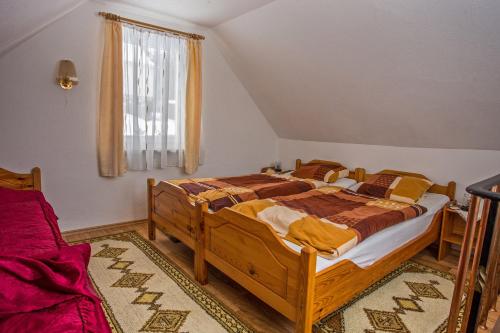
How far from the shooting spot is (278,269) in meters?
1.72

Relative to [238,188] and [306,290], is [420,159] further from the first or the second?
[306,290]

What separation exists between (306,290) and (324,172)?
2.39 metres

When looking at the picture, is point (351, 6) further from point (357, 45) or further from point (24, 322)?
point (24, 322)

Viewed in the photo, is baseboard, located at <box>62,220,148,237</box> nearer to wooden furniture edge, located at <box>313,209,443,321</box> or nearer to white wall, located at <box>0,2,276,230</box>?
white wall, located at <box>0,2,276,230</box>

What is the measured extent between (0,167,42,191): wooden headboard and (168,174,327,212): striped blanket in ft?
4.13

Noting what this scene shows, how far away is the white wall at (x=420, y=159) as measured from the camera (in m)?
2.95

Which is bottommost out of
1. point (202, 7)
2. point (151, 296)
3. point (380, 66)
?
point (151, 296)

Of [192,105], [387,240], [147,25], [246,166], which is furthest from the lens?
[246,166]

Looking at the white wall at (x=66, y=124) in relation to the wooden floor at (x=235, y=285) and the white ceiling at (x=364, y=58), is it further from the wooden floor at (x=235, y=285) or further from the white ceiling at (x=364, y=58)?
the white ceiling at (x=364, y=58)

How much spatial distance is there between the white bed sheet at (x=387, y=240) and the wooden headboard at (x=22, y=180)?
→ 252 cm

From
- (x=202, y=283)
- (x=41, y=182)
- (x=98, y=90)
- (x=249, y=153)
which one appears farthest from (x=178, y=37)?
(x=202, y=283)

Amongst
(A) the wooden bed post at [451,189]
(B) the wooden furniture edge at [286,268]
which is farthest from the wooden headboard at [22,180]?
(A) the wooden bed post at [451,189]

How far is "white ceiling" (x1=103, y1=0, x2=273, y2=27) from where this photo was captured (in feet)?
9.92

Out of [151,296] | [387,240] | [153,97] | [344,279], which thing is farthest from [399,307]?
[153,97]
